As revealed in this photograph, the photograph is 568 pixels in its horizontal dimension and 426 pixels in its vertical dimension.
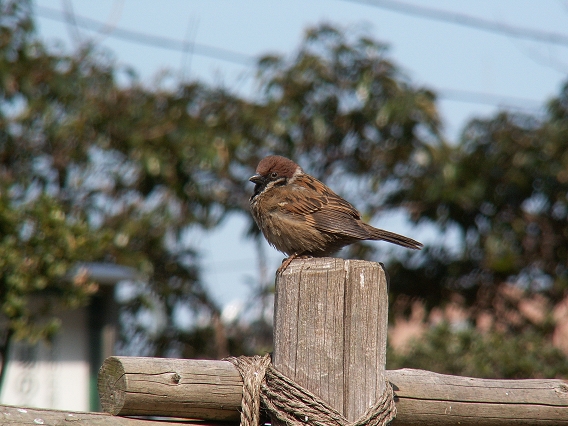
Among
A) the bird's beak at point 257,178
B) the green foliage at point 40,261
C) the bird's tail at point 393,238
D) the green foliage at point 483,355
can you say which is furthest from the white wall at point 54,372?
the bird's tail at point 393,238

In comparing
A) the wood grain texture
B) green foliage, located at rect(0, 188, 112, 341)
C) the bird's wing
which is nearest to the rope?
the wood grain texture

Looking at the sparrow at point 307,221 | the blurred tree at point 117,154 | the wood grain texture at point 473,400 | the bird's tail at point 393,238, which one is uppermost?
the blurred tree at point 117,154

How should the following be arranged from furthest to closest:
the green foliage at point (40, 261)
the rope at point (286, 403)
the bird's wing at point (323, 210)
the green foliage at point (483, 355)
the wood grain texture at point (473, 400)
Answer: the green foliage at point (483, 355) → the green foliage at point (40, 261) → the bird's wing at point (323, 210) → the wood grain texture at point (473, 400) → the rope at point (286, 403)

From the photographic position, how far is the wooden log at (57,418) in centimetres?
220

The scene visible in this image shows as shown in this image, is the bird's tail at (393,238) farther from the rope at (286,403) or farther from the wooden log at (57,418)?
the wooden log at (57,418)

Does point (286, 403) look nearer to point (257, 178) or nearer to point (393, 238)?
point (393, 238)

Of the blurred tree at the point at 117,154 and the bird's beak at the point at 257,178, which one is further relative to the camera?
the blurred tree at the point at 117,154

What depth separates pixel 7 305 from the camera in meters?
4.96

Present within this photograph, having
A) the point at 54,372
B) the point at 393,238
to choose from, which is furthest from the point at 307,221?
the point at 54,372

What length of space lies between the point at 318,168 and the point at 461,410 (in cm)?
476

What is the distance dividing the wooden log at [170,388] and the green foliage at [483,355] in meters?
4.33

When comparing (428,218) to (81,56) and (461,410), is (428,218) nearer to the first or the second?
(81,56)

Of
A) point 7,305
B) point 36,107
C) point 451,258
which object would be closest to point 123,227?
point 36,107

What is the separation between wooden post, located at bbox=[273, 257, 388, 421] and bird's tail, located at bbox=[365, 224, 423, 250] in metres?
1.42
